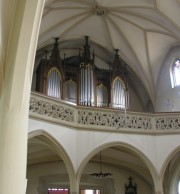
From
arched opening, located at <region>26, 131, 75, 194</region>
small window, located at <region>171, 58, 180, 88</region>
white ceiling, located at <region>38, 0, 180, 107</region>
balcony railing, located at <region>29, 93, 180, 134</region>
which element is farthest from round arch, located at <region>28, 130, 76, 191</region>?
small window, located at <region>171, 58, 180, 88</region>

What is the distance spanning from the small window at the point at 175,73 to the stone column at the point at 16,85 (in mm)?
10115

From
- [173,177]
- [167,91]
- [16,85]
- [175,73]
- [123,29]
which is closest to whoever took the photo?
[16,85]

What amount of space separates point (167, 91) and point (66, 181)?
6.20 metres

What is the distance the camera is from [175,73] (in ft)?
50.9

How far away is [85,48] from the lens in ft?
51.4

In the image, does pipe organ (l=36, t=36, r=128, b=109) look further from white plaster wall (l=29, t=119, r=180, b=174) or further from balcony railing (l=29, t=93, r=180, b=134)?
white plaster wall (l=29, t=119, r=180, b=174)

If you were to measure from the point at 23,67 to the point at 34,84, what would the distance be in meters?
Answer: 9.14

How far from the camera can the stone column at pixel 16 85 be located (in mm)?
5594

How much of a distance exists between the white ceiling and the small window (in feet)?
2.24

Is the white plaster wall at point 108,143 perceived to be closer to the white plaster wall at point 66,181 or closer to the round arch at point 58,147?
the round arch at point 58,147

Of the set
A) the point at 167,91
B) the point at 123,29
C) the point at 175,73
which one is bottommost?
the point at 167,91

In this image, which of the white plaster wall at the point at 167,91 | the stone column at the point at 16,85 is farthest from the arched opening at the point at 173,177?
the stone column at the point at 16,85

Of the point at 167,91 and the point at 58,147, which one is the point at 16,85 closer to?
the point at 58,147

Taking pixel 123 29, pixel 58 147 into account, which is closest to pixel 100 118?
pixel 58 147
